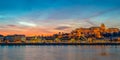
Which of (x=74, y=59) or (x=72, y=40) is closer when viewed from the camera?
(x=74, y=59)

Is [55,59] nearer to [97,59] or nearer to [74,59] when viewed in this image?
[74,59]

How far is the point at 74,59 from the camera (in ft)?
162

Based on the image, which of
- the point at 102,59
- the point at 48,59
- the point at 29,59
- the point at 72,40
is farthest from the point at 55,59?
the point at 72,40

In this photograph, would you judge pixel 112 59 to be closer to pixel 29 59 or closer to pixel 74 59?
pixel 74 59

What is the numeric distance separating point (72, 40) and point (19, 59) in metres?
151

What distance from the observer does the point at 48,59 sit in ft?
158

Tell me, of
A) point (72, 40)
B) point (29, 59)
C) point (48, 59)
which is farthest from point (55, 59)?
point (72, 40)

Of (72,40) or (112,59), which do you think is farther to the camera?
(72,40)

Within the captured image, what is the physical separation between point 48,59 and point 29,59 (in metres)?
3.26

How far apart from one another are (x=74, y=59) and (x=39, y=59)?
601cm

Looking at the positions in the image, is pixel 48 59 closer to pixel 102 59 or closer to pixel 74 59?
pixel 74 59

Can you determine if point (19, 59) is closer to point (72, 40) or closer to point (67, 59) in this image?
point (67, 59)

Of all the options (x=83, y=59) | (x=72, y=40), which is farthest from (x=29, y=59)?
(x=72, y=40)

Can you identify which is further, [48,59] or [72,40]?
[72,40]
